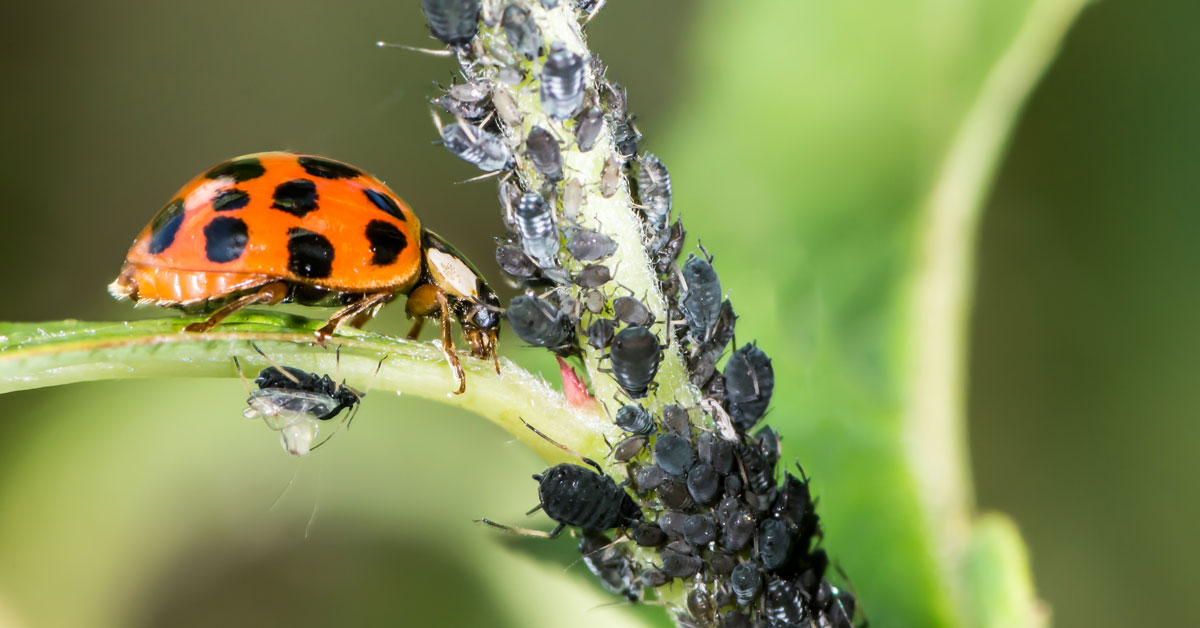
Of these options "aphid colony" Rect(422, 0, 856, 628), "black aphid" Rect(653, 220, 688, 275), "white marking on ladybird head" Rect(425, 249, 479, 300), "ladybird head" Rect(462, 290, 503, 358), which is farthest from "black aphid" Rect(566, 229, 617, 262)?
"white marking on ladybird head" Rect(425, 249, 479, 300)

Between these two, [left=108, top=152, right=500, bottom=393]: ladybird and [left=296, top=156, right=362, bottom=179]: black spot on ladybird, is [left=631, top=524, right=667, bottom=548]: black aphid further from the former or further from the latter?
[left=296, top=156, right=362, bottom=179]: black spot on ladybird

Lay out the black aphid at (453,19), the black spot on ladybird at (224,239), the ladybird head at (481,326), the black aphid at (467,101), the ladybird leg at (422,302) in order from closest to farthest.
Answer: the black aphid at (453,19) → the black aphid at (467,101) → the ladybird head at (481,326) → the black spot on ladybird at (224,239) → the ladybird leg at (422,302)

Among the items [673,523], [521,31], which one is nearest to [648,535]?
[673,523]

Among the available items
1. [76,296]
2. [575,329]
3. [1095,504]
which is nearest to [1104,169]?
[1095,504]

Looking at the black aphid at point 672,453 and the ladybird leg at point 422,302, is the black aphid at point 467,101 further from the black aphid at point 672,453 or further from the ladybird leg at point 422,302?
the ladybird leg at point 422,302

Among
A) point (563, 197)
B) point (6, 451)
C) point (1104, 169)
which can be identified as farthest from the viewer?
point (1104, 169)

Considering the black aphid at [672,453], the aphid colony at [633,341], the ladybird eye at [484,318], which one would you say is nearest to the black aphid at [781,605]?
the aphid colony at [633,341]

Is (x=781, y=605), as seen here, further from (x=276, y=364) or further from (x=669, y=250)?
(x=276, y=364)

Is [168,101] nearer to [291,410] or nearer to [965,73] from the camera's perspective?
[291,410]
